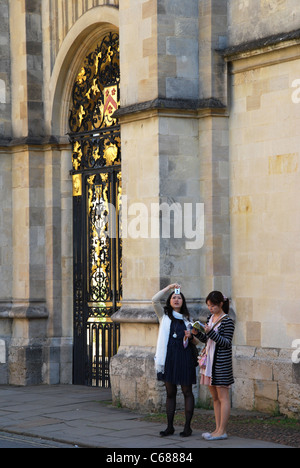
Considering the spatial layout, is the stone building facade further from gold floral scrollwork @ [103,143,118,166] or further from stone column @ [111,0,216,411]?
gold floral scrollwork @ [103,143,118,166]

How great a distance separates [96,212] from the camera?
15.7 m

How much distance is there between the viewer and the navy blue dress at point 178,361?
416 inches

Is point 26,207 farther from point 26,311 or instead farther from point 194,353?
point 194,353

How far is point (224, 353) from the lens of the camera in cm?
1016

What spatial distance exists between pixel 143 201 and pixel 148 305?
137cm

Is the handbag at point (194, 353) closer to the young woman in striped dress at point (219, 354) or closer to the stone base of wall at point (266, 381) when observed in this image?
the young woman in striped dress at point (219, 354)

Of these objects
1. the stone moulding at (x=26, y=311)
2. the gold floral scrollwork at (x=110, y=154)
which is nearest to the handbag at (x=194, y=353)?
the gold floral scrollwork at (x=110, y=154)

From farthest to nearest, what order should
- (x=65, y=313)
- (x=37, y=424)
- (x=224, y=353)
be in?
(x=65, y=313)
(x=37, y=424)
(x=224, y=353)

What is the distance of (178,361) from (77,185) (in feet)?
20.7

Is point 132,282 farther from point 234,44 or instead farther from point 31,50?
point 31,50

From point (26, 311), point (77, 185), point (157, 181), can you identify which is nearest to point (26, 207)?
point (77, 185)

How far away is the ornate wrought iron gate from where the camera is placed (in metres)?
15.2

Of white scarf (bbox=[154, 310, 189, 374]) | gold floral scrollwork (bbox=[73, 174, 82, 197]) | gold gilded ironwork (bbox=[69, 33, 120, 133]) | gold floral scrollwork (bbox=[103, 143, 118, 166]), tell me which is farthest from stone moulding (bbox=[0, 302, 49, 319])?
white scarf (bbox=[154, 310, 189, 374])

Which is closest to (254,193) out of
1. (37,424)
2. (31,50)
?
(37,424)
